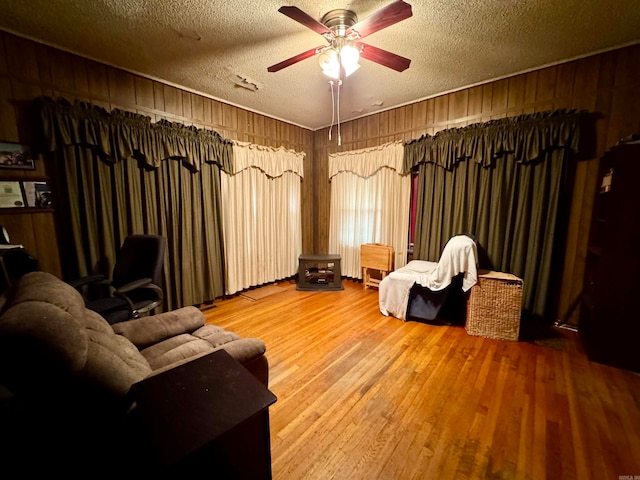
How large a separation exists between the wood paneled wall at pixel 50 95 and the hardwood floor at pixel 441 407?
189 centimetres

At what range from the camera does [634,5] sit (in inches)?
70.0

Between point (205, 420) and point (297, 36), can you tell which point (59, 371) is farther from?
point (297, 36)

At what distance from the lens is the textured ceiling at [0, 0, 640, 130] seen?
181 cm

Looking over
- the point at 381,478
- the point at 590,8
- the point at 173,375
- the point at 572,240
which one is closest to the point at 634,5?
the point at 590,8

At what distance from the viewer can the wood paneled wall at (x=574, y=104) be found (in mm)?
2314

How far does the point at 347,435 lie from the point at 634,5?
129 inches

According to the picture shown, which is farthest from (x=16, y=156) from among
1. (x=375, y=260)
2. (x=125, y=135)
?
(x=375, y=260)

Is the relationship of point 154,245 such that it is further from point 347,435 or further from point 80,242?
point 347,435

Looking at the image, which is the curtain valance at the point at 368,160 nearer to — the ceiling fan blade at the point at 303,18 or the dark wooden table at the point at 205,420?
the ceiling fan blade at the point at 303,18

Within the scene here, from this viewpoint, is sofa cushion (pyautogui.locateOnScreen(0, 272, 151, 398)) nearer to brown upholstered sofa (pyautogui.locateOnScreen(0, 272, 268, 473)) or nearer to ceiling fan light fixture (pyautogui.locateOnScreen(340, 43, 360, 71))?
brown upholstered sofa (pyautogui.locateOnScreen(0, 272, 268, 473))

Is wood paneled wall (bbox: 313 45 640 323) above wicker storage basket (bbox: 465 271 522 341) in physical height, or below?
above

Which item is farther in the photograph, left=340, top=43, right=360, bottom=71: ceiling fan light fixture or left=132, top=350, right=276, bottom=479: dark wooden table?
left=340, top=43, right=360, bottom=71: ceiling fan light fixture

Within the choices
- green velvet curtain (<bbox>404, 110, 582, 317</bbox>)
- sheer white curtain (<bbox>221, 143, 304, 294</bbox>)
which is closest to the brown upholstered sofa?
sheer white curtain (<bbox>221, 143, 304, 294</bbox>)

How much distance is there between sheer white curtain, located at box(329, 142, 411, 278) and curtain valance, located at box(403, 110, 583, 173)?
41 cm
